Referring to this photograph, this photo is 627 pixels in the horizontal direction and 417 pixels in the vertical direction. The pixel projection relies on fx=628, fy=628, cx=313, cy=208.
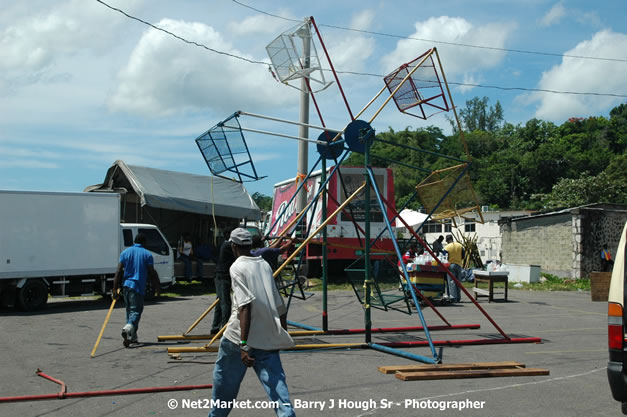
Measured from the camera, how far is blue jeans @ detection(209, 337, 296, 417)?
15.7ft

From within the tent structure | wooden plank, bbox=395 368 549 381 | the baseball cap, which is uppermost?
the tent structure

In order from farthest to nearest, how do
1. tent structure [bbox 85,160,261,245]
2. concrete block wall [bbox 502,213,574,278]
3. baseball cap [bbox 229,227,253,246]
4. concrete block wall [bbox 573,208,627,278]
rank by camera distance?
1. concrete block wall [bbox 502,213,574,278]
2. concrete block wall [bbox 573,208,627,278]
3. tent structure [bbox 85,160,261,245]
4. baseball cap [bbox 229,227,253,246]

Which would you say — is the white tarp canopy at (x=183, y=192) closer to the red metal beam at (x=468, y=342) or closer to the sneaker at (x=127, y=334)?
the sneaker at (x=127, y=334)

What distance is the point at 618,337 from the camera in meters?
5.25

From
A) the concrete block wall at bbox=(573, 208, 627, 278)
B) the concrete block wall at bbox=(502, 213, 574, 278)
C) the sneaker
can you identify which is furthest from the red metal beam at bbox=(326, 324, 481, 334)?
the concrete block wall at bbox=(502, 213, 574, 278)

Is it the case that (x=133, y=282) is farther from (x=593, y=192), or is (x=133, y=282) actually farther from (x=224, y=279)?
(x=593, y=192)

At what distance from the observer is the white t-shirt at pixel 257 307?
4.96 metres

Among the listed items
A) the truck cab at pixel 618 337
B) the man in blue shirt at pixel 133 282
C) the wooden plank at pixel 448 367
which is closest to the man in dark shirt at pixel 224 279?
the man in blue shirt at pixel 133 282

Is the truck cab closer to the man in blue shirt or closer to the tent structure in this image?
the man in blue shirt

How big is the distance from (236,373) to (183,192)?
1657 centimetres

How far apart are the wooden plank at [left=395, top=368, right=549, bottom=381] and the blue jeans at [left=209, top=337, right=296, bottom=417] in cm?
297

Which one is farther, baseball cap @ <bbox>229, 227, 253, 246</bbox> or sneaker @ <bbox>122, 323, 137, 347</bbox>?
sneaker @ <bbox>122, 323, 137, 347</bbox>

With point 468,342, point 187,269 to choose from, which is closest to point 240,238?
point 468,342

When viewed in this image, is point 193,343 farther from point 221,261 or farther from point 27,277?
point 27,277
